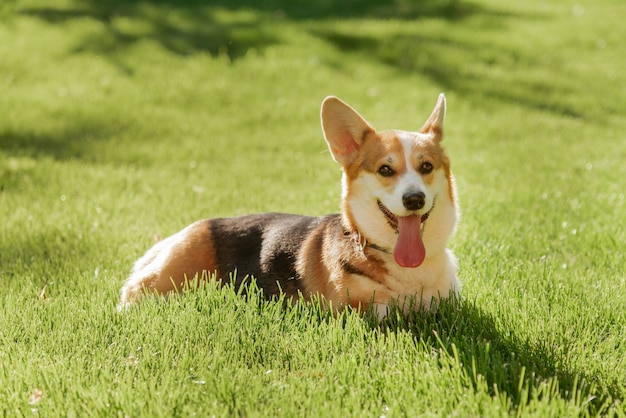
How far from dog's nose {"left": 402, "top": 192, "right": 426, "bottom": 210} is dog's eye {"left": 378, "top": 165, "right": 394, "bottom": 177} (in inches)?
10.4

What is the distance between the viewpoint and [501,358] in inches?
140

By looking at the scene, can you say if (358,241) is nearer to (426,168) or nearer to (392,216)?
(392,216)

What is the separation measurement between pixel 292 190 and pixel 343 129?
317 centimetres

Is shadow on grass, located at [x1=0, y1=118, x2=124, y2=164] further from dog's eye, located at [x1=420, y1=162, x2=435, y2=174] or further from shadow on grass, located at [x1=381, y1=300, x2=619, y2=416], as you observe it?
shadow on grass, located at [x1=381, y1=300, x2=619, y2=416]

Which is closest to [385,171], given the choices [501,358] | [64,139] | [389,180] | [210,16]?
[389,180]

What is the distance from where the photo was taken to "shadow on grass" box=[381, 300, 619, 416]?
10.6ft

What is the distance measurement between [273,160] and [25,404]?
5805 mm

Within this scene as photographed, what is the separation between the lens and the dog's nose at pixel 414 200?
3.94 m

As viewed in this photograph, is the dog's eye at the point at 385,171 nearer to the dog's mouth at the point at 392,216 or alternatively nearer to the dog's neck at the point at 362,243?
the dog's mouth at the point at 392,216

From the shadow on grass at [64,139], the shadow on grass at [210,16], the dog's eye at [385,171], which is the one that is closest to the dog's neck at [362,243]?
the dog's eye at [385,171]

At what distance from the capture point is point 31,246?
590 centimetres

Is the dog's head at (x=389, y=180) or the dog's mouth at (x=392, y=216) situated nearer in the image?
the dog's head at (x=389, y=180)

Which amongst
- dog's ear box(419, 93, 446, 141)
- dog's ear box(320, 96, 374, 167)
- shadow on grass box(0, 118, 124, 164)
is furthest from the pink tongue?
shadow on grass box(0, 118, 124, 164)

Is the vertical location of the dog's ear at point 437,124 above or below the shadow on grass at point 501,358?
above
